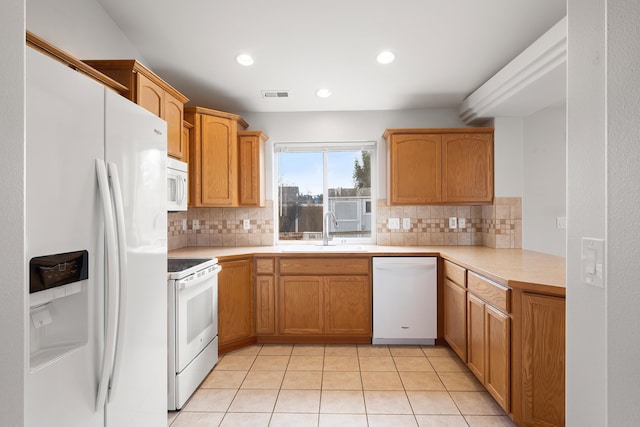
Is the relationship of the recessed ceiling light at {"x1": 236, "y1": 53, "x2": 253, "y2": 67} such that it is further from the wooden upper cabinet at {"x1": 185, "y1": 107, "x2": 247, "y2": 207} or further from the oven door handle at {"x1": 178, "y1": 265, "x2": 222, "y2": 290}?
the oven door handle at {"x1": 178, "y1": 265, "x2": 222, "y2": 290}

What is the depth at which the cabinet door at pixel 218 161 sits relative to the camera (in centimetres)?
323

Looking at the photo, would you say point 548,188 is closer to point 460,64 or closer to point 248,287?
point 460,64

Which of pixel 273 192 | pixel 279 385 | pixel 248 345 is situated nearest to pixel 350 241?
pixel 273 192

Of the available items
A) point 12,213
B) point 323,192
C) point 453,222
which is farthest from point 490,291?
point 12,213

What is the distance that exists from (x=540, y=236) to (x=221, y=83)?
350cm

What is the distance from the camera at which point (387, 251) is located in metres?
3.24

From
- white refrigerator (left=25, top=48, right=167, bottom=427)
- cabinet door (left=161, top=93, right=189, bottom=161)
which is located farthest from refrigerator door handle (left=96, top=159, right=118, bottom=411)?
cabinet door (left=161, top=93, right=189, bottom=161)

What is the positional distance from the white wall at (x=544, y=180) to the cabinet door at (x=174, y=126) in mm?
3339

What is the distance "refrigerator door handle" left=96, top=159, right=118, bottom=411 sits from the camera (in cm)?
109

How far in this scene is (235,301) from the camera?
309 centimetres

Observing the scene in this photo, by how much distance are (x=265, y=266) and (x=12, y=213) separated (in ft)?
8.69

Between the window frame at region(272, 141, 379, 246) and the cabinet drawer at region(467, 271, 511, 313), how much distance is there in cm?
151

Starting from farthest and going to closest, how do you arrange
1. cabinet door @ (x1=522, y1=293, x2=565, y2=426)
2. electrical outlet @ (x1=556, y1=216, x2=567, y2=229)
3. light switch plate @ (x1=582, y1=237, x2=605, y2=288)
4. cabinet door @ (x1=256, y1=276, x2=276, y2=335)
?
cabinet door @ (x1=256, y1=276, x2=276, y2=335) → electrical outlet @ (x1=556, y1=216, x2=567, y2=229) → cabinet door @ (x1=522, y1=293, x2=565, y2=426) → light switch plate @ (x1=582, y1=237, x2=605, y2=288)

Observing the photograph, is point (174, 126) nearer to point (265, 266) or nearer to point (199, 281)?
point (199, 281)
